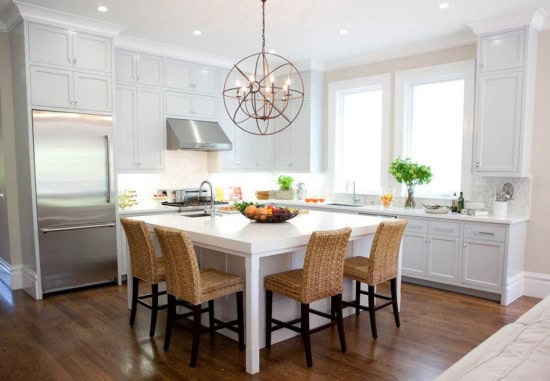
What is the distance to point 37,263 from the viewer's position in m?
4.54

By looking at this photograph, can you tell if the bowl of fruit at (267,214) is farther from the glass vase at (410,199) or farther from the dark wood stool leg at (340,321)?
the glass vase at (410,199)

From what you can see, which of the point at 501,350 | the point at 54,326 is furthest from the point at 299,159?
the point at 501,350

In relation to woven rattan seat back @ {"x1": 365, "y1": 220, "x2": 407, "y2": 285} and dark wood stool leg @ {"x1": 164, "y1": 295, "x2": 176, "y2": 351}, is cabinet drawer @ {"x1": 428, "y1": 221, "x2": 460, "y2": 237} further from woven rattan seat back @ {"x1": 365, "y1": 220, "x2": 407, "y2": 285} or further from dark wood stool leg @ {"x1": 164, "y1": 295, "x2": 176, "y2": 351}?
dark wood stool leg @ {"x1": 164, "y1": 295, "x2": 176, "y2": 351}

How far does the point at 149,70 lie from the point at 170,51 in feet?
1.31

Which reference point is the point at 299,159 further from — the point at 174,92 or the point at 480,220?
the point at 480,220

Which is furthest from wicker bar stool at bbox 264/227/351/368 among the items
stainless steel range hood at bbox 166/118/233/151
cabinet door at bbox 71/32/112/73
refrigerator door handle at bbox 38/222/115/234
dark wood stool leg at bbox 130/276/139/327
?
cabinet door at bbox 71/32/112/73

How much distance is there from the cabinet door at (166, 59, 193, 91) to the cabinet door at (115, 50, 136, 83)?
1.60 ft

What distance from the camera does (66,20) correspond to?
4.55 metres

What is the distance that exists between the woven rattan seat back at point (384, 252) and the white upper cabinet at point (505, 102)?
1.74m

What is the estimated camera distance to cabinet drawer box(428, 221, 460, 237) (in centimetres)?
468

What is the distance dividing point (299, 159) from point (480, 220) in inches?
117

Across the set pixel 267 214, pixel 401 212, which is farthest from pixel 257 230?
pixel 401 212

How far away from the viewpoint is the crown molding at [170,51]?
5352mm

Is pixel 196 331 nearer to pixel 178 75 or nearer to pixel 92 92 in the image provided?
pixel 92 92
